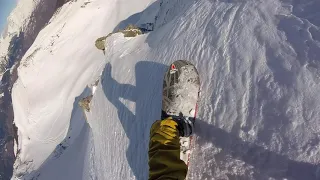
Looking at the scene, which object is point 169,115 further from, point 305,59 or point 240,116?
point 305,59

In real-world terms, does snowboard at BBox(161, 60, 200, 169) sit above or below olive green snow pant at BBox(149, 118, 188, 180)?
above

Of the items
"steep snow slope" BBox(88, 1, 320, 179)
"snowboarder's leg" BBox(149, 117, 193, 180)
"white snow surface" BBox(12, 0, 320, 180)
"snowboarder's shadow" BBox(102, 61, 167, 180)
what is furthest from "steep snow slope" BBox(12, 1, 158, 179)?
"snowboarder's leg" BBox(149, 117, 193, 180)

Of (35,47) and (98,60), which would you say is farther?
(35,47)

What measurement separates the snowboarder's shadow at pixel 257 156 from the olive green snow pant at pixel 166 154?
15.6 inches

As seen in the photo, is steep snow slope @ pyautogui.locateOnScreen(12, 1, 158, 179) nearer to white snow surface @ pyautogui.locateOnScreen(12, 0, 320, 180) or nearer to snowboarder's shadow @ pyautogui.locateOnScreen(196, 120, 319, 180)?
white snow surface @ pyautogui.locateOnScreen(12, 0, 320, 180)

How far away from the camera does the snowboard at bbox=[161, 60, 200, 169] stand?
146 inches

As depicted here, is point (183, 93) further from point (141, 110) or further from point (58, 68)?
point (58, 68)

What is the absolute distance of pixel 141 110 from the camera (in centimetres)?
485

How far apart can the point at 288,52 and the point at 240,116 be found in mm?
835

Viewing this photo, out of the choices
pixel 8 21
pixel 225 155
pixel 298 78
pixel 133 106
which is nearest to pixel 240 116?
pixel 225 155

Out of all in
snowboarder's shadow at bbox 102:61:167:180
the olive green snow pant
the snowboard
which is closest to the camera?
the olive green snow pant

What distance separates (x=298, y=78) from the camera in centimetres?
299

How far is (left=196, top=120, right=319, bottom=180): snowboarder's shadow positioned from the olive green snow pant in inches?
15.6

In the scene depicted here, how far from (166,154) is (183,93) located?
984 mm
